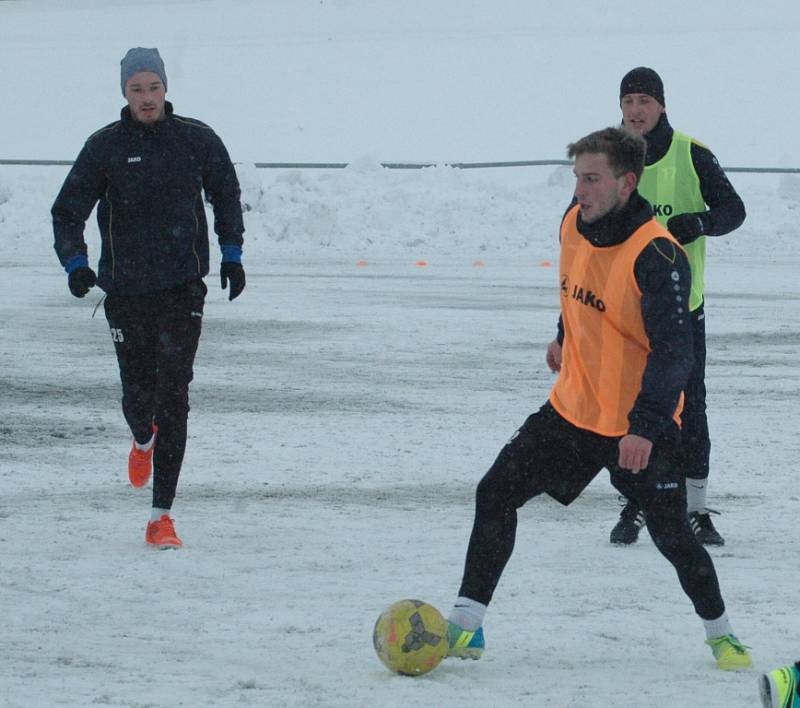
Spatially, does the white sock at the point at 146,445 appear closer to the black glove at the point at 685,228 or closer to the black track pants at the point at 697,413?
the black track pants at the point at 697,413

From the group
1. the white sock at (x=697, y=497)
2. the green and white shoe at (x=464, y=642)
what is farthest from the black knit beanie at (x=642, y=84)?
the green and white shoe at (x=464, y=642)

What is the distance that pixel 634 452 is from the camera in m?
4.56

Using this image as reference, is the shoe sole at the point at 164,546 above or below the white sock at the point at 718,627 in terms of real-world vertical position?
below

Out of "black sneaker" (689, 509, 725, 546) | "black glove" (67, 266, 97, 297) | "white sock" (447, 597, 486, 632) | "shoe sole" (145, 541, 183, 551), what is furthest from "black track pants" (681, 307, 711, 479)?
"black glove" (67, 266, 97, 297)

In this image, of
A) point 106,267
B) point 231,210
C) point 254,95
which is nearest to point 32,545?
point 106,267

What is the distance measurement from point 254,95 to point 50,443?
38.0m

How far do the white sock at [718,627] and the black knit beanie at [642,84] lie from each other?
259cm

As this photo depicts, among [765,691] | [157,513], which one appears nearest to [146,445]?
[157,513]

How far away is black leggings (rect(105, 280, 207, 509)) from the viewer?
6586mm

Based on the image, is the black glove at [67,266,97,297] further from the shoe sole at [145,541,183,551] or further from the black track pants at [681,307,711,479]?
the black track pants at [681,307,711,479]

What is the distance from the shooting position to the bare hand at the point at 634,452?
456cm

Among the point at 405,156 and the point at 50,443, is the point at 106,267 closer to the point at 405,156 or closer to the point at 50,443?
the point at 50,443

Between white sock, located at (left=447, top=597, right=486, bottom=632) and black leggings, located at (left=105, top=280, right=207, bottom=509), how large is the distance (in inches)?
78.7

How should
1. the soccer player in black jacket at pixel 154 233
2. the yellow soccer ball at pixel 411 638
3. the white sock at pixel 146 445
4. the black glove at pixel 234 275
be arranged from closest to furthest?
the yellow soccer ball at pixel 411 638
the soccer player in black jacket at pixel 154 233
the black glove at pixel 234 275
the white sock at pixel 146 445
